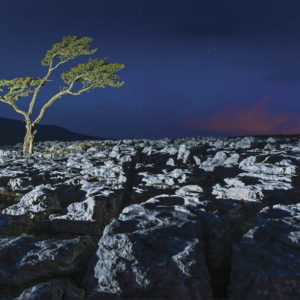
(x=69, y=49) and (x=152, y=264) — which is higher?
(x=69, y=49)

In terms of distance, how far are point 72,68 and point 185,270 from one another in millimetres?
26543

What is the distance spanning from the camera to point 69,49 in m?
26.6

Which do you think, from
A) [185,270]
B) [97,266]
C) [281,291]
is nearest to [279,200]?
[281,291]

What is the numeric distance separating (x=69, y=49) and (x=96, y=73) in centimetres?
381

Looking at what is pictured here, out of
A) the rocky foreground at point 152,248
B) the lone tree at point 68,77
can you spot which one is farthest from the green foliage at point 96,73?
the rocky foreground at point 152,248

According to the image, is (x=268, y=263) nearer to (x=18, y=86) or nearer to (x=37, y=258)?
(x=37, y=258)

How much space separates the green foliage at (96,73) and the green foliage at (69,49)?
1480mm

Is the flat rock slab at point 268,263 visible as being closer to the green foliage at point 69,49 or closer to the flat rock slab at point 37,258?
the flat rock slab at point 37,258

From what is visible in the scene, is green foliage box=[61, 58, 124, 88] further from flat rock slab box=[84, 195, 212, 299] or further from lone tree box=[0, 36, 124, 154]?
flat rock slab box=[84, 195, 212, 299]

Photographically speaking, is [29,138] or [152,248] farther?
[29,138]

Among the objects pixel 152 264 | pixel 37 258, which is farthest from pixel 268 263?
pixel 37 258

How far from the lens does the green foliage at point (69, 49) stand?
26.3 metres

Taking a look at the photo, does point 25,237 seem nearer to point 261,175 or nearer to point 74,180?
point 74,180

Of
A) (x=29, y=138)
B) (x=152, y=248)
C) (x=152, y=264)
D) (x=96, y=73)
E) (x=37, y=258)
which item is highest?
(x=96, y=73)
